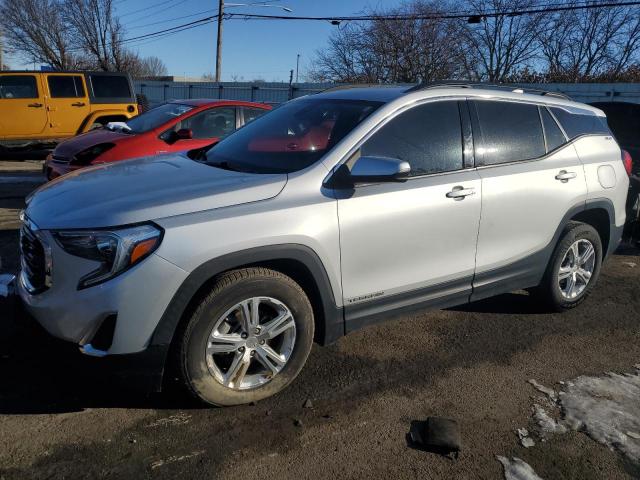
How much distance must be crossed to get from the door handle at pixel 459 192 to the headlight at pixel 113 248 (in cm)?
192

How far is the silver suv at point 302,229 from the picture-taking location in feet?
8.71

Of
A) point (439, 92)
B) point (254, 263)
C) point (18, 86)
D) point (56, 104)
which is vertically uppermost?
point (439, 92)

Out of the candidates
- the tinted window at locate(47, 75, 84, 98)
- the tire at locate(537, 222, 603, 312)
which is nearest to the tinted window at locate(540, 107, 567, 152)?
the tire at locate(537, 222, 603, 312)

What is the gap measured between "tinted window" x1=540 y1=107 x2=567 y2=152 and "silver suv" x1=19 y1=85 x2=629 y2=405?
15mm

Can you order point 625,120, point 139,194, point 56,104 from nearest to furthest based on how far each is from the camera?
1. point 139,194
2. point 625,120
3. point 56,104

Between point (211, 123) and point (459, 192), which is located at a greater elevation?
point (459, 192)

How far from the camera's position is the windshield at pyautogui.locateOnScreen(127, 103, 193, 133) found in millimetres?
7465

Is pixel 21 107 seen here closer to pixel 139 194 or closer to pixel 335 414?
pixel 139 194

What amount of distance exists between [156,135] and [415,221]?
4.80m

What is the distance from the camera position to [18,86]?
12.0m

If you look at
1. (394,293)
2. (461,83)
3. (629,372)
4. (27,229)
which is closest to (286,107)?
(461,83)

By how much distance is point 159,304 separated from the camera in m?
2.65

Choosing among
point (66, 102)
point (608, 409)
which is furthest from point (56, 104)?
point (608, 409)

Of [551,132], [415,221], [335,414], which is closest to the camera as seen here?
[335,414]
